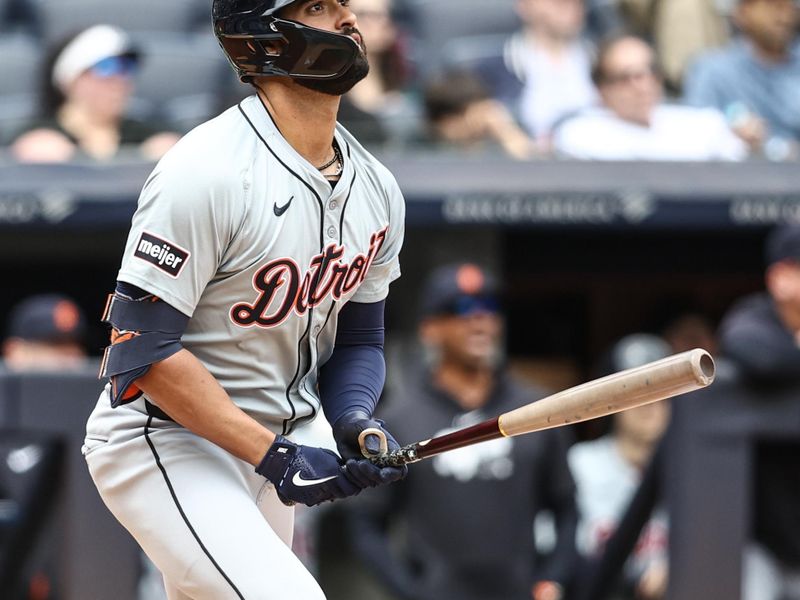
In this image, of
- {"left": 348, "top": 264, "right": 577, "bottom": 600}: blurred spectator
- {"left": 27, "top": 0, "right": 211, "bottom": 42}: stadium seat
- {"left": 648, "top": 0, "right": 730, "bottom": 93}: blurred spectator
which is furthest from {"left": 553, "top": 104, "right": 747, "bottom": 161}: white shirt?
{"left": 27, "top": 0, "right": 211, "bottom": 42}: stadium seat

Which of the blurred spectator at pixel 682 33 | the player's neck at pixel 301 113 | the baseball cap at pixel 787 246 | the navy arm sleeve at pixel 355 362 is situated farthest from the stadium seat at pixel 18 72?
the player's neck at pixel 301 113

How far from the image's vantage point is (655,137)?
621cm

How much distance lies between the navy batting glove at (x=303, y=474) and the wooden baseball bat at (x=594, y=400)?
0.08m

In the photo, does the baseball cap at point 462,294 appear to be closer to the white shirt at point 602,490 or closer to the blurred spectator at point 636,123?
the white shirt at point 602,490

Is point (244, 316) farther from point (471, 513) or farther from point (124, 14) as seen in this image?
point (124, 14)

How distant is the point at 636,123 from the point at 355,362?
11.1 ft

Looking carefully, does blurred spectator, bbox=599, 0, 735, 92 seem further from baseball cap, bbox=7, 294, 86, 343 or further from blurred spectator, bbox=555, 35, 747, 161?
baseball cap, bbox=7, 294, 86, 343

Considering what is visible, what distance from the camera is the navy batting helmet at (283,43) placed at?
2803 mm

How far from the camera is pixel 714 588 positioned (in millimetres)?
4887

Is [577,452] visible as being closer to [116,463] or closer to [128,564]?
[128,564]

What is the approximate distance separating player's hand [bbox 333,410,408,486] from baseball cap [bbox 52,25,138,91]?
322cm

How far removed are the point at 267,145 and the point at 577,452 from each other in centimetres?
302

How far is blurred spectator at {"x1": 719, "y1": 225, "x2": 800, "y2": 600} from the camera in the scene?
4.74m

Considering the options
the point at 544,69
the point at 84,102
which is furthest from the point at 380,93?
the point at 84,102
